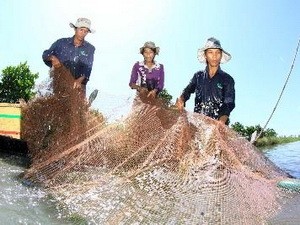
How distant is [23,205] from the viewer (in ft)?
13.0

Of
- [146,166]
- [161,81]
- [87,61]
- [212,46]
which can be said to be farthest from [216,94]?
[87,61]

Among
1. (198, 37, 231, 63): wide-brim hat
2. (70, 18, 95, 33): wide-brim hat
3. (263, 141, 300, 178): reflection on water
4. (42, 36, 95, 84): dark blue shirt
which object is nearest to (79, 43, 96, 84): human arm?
(42, 36, 95, 84): dark blue shirt

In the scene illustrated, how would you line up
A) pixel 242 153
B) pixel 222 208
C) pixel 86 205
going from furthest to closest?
pixel 242 153 < pixel 86 205 < pixel 222 208

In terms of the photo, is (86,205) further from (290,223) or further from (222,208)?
(290,223)

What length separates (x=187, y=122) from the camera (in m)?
4.85

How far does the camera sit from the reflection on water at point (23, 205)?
3.58 metres

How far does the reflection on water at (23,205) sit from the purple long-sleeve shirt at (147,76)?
262 centimetres

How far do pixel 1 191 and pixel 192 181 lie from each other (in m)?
2.09

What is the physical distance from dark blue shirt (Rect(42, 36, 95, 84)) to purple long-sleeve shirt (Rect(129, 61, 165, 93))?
89 centimetres

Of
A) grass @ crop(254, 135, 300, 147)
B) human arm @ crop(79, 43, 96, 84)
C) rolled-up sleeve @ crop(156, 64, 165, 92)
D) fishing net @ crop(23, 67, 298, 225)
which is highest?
human arm @ crop(79, 43, 96, 84)

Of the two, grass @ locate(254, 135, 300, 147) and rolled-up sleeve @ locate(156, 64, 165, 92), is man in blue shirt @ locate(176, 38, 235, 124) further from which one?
grass @ locate(254, 135, 300, 147)

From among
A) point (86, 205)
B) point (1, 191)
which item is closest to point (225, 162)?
point (86, 205)

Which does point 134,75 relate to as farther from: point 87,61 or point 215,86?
point 215,86

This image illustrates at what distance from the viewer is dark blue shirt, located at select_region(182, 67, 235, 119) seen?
585 centimetres
